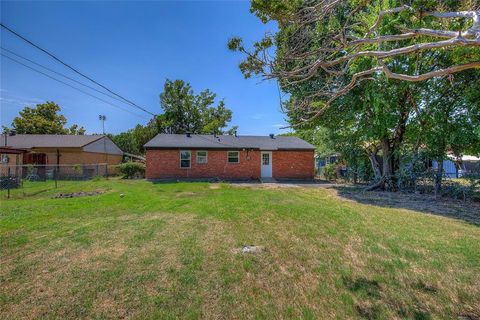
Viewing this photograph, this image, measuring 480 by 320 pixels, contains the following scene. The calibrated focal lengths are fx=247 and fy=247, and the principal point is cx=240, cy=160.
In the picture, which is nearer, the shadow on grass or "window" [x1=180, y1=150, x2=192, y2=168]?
the shadow on grass

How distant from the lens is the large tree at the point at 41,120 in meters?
34.7

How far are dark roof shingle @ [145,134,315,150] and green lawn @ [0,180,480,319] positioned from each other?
1228cm

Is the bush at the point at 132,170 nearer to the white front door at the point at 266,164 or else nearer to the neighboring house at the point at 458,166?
the white front door at the point at 266,164

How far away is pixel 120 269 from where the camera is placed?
3803mm

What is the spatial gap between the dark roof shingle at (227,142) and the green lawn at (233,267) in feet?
40.3

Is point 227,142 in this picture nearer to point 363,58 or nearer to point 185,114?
point 363,58

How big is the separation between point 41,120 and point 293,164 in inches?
1443

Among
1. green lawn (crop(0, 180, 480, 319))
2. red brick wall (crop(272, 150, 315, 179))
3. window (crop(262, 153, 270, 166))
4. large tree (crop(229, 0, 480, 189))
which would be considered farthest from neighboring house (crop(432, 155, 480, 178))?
window (crop(262, 153, 270, 166))

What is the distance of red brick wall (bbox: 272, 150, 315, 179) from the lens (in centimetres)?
1967

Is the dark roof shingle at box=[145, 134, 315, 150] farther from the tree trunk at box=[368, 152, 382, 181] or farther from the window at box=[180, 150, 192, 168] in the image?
the tree trunk at box=[368, 152, 382, 181]

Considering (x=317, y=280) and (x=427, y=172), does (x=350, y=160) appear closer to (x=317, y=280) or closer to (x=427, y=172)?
(x=427, y=172)

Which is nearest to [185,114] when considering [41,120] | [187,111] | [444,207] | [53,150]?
[187,111]

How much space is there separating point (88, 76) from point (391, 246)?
1424cm

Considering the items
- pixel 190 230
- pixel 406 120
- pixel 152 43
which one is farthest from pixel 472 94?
pixel 152 43
